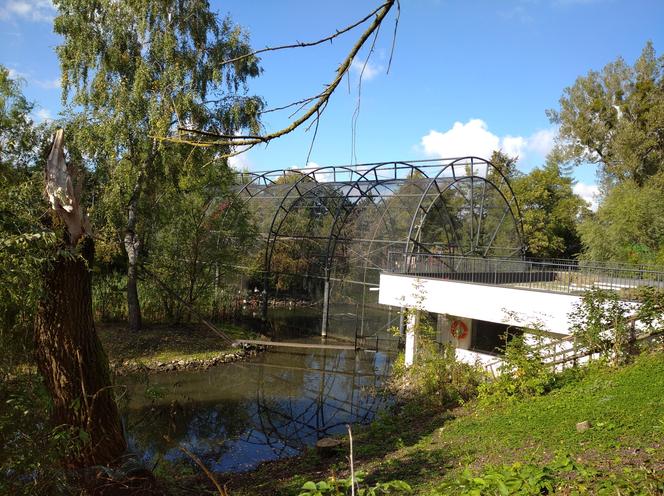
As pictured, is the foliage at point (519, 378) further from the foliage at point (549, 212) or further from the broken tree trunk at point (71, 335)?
the foliage at point (549, 212)

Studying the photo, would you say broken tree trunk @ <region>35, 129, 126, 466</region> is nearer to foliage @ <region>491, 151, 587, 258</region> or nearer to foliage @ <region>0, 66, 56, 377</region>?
foliage @ <region>0, 66, 56, 377</region>

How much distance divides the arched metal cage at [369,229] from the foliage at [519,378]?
7.10 meters

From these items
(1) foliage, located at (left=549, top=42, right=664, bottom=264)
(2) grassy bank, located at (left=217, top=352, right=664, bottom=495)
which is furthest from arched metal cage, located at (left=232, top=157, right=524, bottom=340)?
(2) grassy bank, located at (left=217, top=352, right=664, bottom=495)

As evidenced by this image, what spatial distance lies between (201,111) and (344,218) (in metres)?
6.54

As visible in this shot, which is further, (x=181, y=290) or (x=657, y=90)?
(x=657, y=90)

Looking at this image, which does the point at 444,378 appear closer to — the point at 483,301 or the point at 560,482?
the point at 483,301

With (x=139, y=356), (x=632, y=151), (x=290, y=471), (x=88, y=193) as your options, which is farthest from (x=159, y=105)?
(x=632, y=151)

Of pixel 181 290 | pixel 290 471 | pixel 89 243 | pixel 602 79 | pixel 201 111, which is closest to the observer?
pixel 89 243

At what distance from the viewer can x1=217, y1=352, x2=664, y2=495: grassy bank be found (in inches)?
169

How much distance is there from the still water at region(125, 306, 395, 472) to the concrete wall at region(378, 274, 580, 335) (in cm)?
251

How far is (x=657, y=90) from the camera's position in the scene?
2578 centimetres

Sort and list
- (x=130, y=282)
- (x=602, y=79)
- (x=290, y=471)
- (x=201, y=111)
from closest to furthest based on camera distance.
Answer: (x=290, y=471) < (x=201, y=111) < (x=130, y=282) < (x=602, y=79)

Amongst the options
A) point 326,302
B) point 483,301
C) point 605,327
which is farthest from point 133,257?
point 605,327

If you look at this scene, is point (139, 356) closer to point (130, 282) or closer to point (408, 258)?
point (130, 282)
